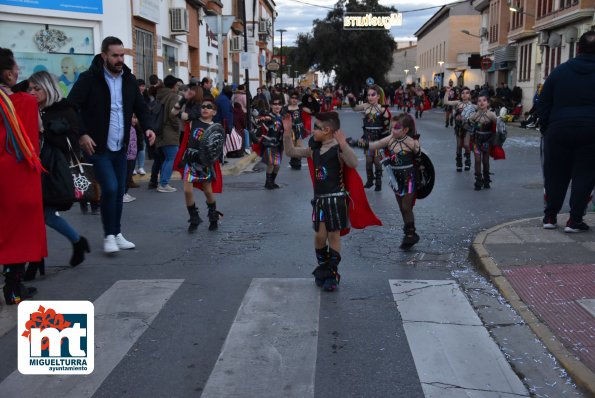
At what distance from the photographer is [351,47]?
68625 millimetres

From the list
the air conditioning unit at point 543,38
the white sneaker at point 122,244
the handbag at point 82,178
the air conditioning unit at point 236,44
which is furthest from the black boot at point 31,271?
the air conditioning unit at point 543,38

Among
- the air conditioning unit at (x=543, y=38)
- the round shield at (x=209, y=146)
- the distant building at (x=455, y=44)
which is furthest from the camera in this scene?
the distant building at (x=455, y=44)

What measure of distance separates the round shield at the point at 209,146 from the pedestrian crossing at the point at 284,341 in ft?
8.08

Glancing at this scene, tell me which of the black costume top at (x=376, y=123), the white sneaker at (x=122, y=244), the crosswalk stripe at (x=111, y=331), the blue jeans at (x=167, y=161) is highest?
the black costume top at (x=376, y=123)

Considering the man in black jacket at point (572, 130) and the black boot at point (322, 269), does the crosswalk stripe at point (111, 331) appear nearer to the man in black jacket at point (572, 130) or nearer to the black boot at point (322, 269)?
the black boot at point (322, 269)

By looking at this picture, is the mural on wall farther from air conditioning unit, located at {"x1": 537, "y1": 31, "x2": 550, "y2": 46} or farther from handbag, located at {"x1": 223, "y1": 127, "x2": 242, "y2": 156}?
air conditioning unit, located at {"x1": 537, "y1": 31, "x2": 550, "y2": 46}

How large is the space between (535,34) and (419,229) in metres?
34.9

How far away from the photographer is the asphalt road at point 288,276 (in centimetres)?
393

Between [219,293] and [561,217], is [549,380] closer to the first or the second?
[219,293]

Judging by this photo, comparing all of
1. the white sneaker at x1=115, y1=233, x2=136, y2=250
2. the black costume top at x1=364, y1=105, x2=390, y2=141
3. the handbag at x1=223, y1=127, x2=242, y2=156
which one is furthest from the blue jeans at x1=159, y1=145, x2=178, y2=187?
the white sneaker at x1=115, y1=233, x2=136, y2=250

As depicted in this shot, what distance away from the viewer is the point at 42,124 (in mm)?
5691

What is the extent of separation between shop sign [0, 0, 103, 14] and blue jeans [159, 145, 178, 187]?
6.75 meters

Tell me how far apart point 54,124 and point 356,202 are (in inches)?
103

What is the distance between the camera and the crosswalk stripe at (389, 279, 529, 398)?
374 cm
